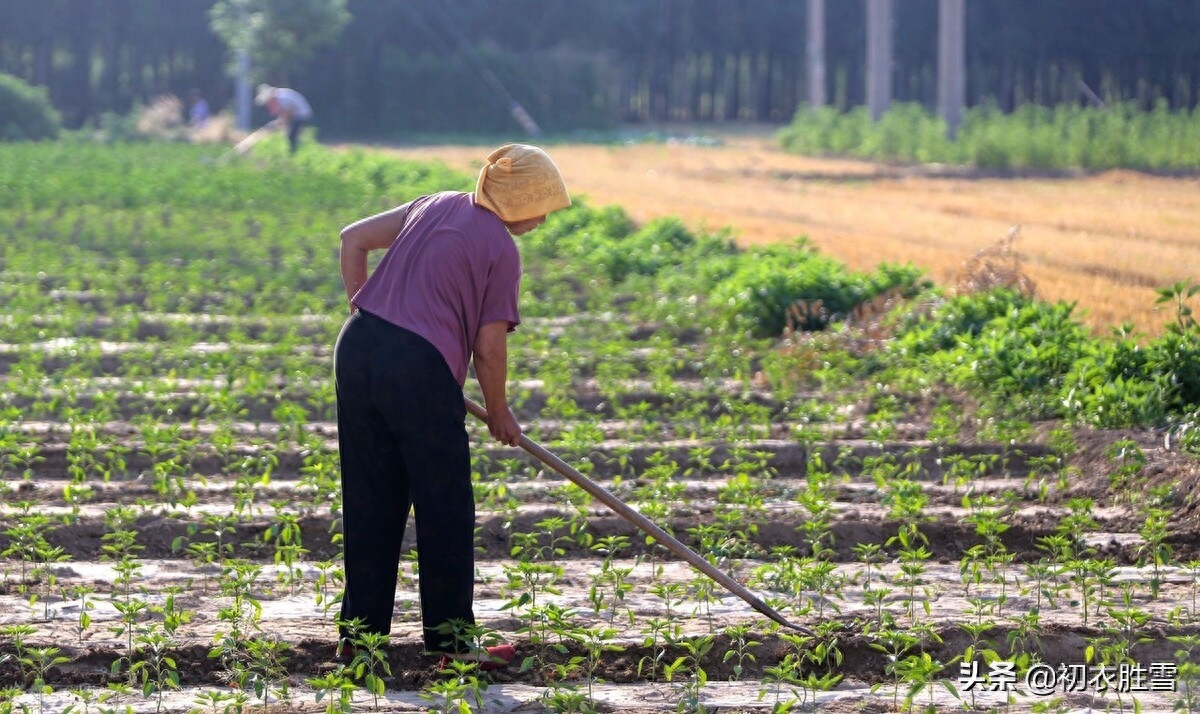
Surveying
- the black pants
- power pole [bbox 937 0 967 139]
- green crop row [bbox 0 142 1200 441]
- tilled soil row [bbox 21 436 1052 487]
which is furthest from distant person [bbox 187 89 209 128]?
the black pants

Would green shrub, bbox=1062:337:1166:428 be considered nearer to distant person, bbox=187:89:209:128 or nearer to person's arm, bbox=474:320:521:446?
person's arm, bbox=474:320:521:446

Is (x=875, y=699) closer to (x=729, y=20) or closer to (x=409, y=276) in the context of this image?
(x=409, y=276)

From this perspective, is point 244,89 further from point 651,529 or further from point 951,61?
point 651,529

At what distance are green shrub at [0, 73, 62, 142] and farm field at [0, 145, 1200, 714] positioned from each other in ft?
87.6

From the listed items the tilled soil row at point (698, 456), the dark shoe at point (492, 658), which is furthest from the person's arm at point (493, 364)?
the tilled soil row at point (698, 456)

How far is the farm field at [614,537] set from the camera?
4527 millimetres

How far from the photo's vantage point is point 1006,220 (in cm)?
1808

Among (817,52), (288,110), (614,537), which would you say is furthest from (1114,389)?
(817,52)

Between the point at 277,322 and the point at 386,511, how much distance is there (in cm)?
661

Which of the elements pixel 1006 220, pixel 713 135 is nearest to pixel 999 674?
pixel 1006 220

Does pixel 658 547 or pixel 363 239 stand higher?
pixel 363 239

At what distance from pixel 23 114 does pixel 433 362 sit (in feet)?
115

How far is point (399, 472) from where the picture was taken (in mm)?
4621

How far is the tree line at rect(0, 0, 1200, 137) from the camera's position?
45.6m
